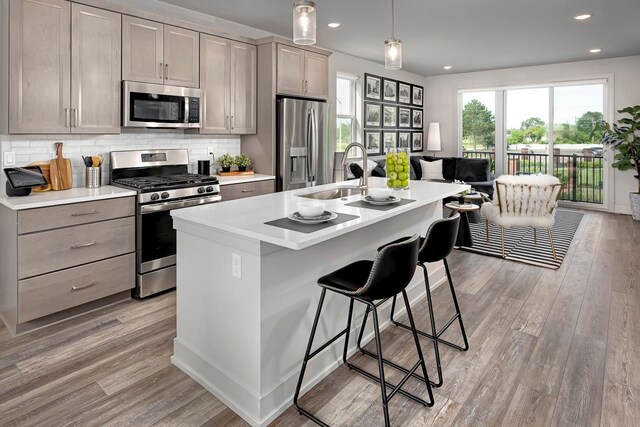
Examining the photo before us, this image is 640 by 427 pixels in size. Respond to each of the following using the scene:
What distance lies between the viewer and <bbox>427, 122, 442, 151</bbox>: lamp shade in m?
8.92

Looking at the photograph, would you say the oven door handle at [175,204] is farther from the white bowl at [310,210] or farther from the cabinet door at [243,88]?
the white bowl at [310,210]

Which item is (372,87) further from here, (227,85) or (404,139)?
(227,85)

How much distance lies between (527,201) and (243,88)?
330cm

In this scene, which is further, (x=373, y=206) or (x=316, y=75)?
(x=316, y=75)

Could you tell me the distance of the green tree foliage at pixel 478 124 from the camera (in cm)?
859

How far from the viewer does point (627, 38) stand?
5734 millimetres

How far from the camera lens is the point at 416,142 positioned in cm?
897

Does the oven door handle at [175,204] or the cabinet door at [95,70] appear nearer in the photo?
the cabinet door at [95,70]

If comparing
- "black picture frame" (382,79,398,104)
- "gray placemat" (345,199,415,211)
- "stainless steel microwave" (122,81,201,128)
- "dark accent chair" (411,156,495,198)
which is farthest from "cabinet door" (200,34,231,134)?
"dark accent chair" (411,156,495,198)

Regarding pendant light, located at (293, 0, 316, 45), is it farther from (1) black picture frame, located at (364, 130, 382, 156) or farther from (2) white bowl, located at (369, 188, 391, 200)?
(1) black picture frame, located at (364, 130, 382, 156)

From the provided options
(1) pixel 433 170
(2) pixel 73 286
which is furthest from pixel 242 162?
(1) pixel 433 170

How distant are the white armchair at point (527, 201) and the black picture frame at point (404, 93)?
4.00 meters

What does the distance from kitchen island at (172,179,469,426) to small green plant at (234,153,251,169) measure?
2186 millimetres

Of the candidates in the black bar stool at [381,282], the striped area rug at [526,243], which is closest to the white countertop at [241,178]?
the black bar stool at [381,282]
